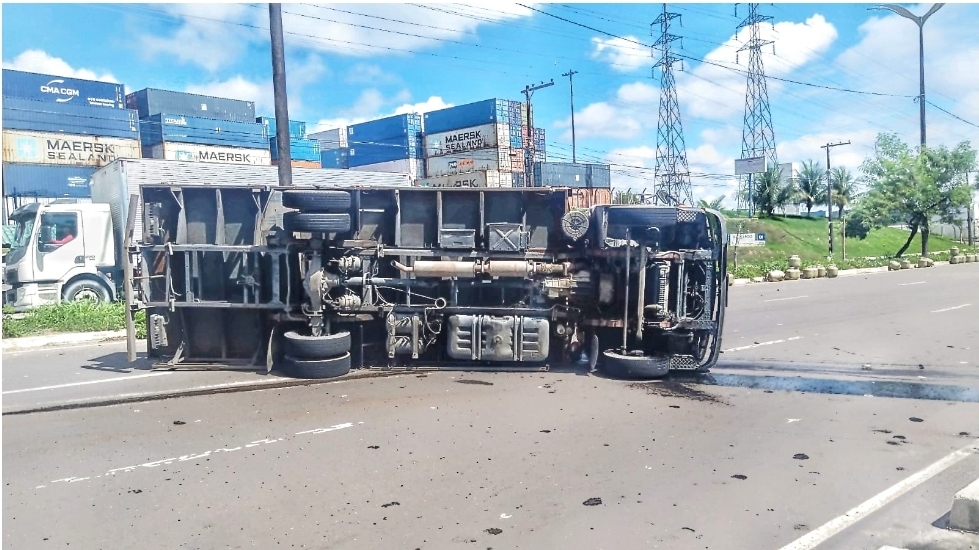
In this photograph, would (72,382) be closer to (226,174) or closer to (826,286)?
(226,174)

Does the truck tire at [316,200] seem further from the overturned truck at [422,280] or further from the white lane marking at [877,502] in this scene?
the white lane marking at [877,502]

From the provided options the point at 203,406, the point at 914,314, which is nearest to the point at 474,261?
the point at 203,406

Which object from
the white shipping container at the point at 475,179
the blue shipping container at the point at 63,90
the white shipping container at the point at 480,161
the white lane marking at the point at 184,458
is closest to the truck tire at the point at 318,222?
the white lane marking at the point at 184,458

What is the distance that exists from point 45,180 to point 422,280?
30.0 m

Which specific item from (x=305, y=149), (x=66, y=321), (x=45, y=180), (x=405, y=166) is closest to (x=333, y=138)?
(x=405, y=166)

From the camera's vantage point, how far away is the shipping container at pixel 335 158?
50.6 m

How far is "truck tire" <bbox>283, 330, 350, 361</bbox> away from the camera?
8477 millimetres

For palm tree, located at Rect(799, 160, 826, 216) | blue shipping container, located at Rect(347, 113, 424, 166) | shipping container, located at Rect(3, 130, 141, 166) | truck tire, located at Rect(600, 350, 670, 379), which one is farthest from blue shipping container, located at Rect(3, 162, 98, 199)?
palm tree, located at Rect(799, 160, 826, 216)

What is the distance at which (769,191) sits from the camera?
58.3 m

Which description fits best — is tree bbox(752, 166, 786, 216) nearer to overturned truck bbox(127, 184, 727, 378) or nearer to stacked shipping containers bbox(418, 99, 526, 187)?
stacked shipping containers bbox(418, 99, 526, 187)

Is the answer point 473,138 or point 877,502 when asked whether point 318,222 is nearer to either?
point 877,502

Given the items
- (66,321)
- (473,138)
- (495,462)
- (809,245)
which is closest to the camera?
(495,462)

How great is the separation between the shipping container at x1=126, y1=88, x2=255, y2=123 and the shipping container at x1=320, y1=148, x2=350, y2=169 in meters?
10.3

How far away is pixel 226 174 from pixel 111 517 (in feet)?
54.8
